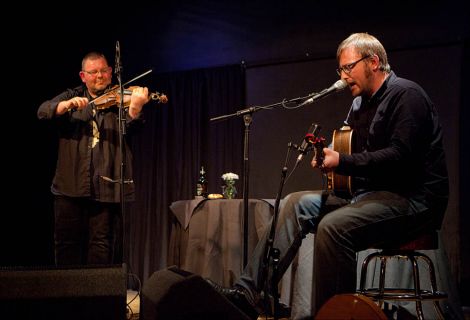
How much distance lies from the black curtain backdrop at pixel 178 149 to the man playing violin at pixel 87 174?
2.66 m

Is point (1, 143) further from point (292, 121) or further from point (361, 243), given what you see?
point (361, 243)

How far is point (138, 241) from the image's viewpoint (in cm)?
674

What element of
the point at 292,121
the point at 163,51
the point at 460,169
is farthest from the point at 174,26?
the point at 460,169

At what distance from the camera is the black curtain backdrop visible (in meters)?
6.47

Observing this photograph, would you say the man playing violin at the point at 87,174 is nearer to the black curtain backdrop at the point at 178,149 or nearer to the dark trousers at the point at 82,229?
the dark trousers at the point at 82,229

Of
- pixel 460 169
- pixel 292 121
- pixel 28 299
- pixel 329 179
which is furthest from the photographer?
pixel 292 121

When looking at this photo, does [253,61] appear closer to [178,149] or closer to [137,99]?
[178,149]

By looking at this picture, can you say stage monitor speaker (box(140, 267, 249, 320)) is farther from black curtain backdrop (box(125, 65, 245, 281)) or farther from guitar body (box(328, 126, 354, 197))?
black curtain backdrop (box(125, 65, 245, 281))

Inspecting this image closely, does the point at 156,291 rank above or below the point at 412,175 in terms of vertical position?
below

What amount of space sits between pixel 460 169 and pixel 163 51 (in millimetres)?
3445

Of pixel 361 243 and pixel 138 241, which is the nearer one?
pixel 361 243

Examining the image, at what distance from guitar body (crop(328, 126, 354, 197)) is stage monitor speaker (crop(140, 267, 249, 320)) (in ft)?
2.77

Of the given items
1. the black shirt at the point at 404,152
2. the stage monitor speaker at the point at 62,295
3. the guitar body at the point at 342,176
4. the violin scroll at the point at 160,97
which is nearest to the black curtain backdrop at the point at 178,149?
the violin scroll at the point at 160,97

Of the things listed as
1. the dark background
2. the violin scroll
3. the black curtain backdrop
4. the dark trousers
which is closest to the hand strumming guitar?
the violin scroll
